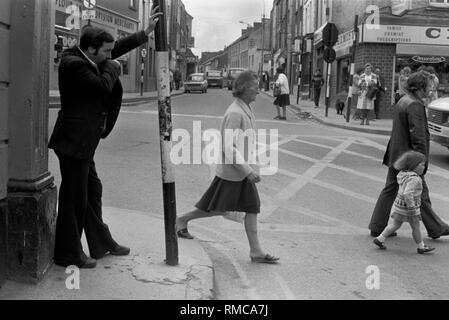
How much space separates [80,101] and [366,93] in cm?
1469

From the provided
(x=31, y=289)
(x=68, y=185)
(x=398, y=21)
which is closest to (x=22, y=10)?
(x=68, y=185)

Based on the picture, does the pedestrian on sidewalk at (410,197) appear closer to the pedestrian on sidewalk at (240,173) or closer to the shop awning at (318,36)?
the pedestrian on sidewalk at (240,173)

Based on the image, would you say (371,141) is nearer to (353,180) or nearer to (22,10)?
(353,180)

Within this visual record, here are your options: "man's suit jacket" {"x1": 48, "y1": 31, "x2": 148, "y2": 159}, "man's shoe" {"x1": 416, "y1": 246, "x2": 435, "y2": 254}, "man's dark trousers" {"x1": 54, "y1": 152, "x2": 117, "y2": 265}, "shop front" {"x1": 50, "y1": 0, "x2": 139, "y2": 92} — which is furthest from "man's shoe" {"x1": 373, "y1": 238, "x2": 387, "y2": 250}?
"shop front" {"x1": 50, "y1": 0, "x2": 139, "y2": 92}

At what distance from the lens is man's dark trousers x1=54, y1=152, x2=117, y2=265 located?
414 cm

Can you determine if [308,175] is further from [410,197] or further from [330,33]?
[330,33]

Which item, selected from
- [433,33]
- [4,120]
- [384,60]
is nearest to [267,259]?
[4,120]

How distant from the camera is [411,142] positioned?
588 centimetres

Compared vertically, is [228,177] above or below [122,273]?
above

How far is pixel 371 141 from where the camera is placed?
14.2m

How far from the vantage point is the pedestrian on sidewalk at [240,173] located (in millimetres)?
4816

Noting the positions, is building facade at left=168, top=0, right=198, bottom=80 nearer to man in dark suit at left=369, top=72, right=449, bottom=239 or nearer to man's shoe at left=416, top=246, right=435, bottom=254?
man in dark suit at left=369, top=72, right=449, bottom=239

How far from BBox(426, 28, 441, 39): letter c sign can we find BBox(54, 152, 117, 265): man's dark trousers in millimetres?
18449
